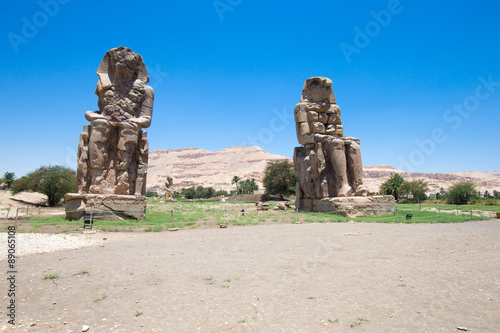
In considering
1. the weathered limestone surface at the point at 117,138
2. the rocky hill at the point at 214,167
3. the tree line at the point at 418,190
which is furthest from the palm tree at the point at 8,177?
the rocky hill at the point at 214,167

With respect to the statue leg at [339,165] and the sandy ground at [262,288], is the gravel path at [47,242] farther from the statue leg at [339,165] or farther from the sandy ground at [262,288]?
the statue leg at [339,165]

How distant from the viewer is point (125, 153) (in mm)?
12562

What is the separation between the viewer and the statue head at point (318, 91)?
16578mm

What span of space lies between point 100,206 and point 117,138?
2.89 meters

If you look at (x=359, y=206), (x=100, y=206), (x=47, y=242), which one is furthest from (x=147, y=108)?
(x=359, y=206)

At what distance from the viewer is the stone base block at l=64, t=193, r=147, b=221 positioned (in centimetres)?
1148

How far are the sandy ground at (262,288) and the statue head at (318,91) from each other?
1067cm

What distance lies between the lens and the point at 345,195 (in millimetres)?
15047

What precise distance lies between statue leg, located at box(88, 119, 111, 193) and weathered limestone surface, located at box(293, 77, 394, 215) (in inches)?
363

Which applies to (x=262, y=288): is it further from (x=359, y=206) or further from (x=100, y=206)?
(x=359, y=206)

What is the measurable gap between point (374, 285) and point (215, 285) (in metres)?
2.23

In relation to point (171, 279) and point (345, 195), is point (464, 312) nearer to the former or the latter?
point (171, 279)

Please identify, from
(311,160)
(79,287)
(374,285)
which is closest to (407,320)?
(374,285)

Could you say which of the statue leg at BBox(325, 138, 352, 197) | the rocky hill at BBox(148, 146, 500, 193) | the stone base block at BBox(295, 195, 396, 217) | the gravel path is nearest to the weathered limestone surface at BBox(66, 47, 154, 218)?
the gravel path
